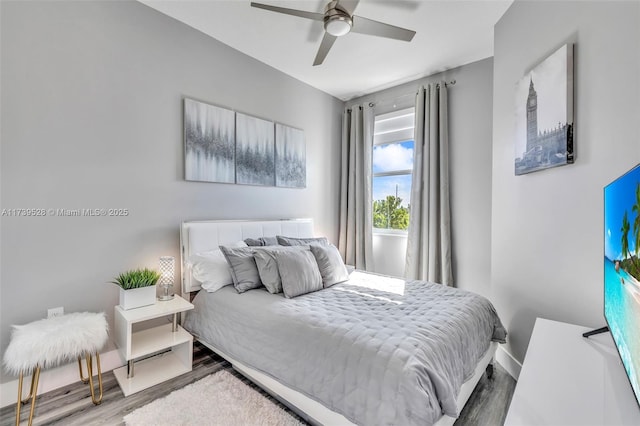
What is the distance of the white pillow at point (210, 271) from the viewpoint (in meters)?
2.34

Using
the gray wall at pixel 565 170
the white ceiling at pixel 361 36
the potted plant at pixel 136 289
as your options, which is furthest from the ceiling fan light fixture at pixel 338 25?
the potted plant at pixel 136 289

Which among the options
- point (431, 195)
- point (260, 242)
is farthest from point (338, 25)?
point (431, 195)

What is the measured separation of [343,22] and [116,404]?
2.91 meters

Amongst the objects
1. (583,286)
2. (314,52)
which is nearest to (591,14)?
(583,286)

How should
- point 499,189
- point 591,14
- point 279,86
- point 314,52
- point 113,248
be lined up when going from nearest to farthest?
point 591,14, point 113,248, point 499,189, point 314,52, point 279,86

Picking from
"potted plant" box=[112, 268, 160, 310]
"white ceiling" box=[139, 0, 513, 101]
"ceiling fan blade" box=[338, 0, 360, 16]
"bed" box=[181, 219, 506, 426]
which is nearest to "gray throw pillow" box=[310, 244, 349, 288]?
"bed" box=[181, 219, 506, 426]

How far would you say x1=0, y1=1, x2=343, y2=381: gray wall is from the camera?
184cm

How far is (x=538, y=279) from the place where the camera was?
2.00m

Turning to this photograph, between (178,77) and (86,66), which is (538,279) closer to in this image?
(178,77)

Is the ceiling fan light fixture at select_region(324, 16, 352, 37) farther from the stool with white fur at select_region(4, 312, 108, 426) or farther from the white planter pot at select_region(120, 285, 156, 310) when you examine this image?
the stool with white fur at select_region(4, 312, 108, 426)

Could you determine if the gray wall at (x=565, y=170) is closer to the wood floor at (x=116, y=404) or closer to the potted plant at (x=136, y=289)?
the wood floor at (x=116, y=404)

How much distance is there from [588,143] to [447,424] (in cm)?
168

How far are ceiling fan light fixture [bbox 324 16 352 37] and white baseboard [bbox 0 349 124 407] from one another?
9.57 ft

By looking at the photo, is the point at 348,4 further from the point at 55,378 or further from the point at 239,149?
the point at 55,378
